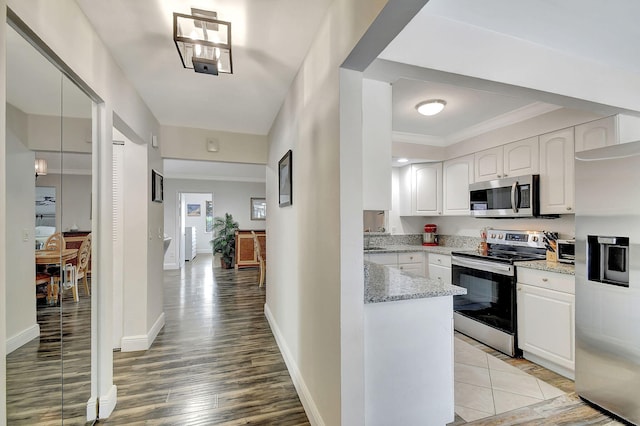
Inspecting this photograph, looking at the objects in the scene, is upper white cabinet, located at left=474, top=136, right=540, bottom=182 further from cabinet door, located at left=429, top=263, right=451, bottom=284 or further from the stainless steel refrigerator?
cabinet door, located at left=429, top=263, right=451, bottom=284

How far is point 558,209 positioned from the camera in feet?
8.90

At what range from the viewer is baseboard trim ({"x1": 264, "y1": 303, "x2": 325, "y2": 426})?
5.68 ft

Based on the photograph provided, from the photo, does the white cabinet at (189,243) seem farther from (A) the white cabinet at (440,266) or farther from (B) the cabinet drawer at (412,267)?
(A) the white cabinet at (440,266)

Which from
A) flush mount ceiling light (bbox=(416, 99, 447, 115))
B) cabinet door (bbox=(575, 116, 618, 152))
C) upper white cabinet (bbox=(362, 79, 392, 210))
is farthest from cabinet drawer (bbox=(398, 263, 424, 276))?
upper white cabinet (bbox=(362, 79, 392, 210))

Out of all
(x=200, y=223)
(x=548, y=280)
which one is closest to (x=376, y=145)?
(x=548, y=280)

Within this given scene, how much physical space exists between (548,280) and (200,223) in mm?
10743

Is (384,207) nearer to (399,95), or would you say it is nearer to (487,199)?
(399,95)

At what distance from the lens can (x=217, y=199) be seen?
827 cm

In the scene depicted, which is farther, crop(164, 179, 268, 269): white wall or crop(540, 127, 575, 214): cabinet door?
crop(164, 179, 268, 269): white wall

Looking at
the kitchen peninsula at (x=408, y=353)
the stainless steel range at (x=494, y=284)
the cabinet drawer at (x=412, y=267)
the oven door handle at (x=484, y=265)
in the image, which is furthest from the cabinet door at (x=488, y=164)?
the kitchen peninsula at (x=408, y=353)

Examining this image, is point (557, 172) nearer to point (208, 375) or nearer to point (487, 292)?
point (487, 292)

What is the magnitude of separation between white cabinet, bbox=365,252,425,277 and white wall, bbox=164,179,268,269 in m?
5.61

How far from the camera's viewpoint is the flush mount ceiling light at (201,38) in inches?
59.9

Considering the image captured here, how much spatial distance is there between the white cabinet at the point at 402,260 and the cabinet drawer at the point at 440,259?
5.5 inches
